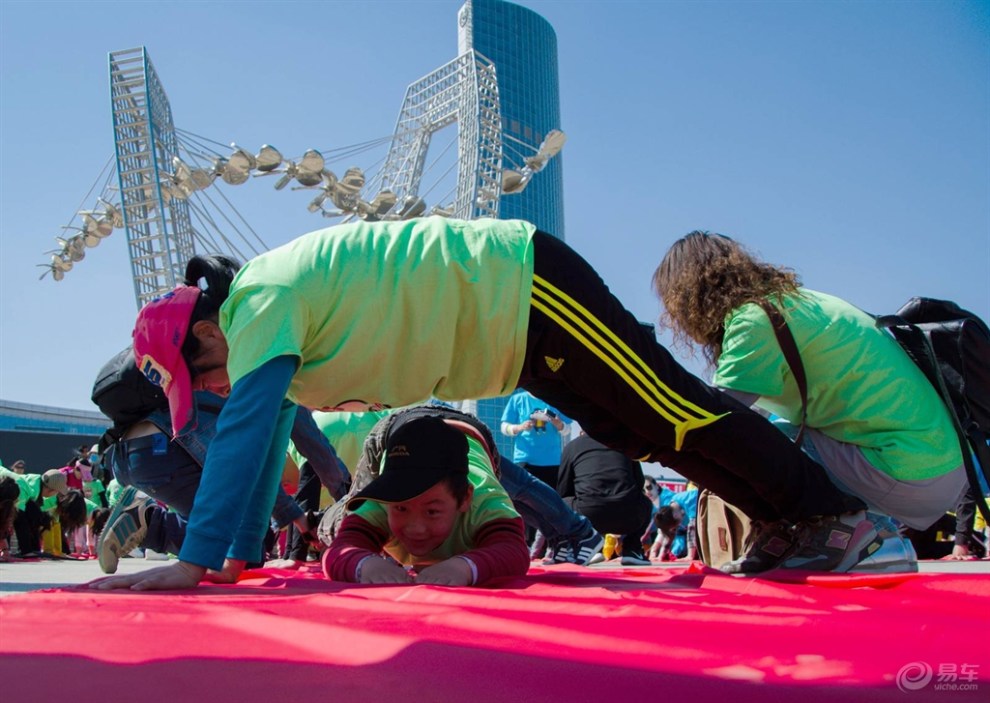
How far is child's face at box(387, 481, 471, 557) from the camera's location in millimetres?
2799

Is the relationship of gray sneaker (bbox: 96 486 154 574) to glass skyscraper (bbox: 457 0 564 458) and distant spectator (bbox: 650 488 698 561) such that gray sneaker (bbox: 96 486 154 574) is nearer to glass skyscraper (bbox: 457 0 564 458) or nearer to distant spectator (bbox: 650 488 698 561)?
distant spectator (bbox: 650 488 698 561)

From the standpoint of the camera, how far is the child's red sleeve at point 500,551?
2477 mm

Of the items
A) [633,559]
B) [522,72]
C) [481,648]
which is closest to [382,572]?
[481,648]

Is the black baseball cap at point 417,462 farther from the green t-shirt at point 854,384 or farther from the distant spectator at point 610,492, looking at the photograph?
the distant spectator at point 610,492

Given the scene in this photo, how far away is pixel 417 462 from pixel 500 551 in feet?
1.27

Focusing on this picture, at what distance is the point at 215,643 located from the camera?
49.6 inches

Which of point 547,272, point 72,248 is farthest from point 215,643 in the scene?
point 72,248

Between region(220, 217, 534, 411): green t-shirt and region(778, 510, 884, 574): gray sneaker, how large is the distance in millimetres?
1039

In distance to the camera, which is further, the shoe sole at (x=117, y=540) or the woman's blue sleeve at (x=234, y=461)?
the shoe sole at (x=117, y=540)

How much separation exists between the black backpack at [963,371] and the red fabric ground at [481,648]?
1.24m

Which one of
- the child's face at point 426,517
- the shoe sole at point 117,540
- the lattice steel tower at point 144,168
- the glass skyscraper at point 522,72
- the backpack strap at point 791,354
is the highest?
the glass skyscraper at point 522,72

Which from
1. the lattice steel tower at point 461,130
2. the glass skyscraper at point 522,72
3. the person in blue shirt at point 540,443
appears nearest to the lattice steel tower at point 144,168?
the lattice steel tower at point 461,130

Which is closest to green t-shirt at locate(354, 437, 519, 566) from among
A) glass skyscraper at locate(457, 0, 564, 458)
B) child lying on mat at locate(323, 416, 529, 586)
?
child lying on mat at locate(323, 416, 529, 586)

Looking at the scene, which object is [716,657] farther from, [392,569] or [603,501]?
[603,501]
